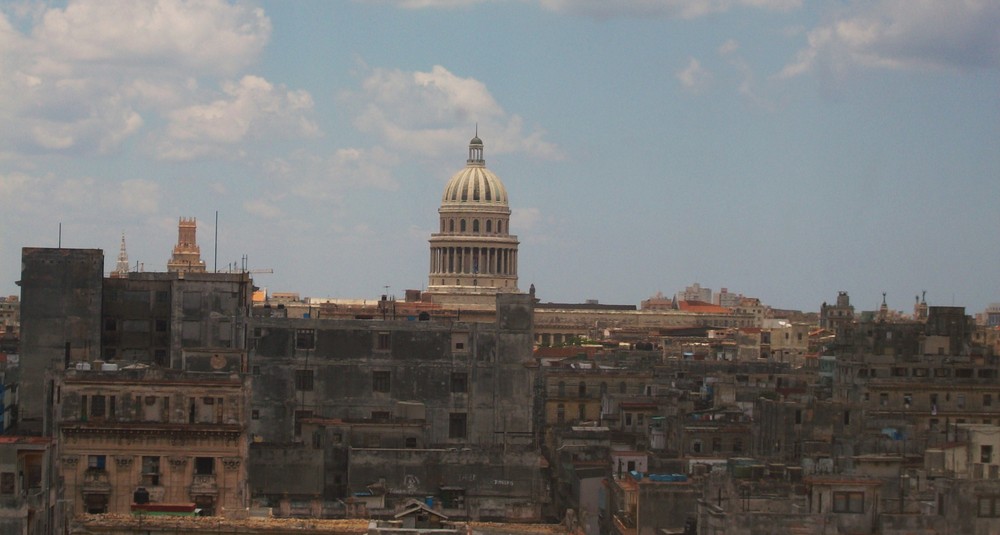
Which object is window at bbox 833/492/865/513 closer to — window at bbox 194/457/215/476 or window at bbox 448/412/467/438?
window at bbox 194/457/215/476

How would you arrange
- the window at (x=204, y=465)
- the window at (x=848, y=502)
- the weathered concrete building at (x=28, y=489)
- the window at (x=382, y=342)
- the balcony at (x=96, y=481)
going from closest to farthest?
the weathered concrete building at (x=28, y=489)
the window at (x=848, y=502)
the balcony at (x=96, y=481)
the window at (x=204, y=465)
the window at (x=382, y=342)

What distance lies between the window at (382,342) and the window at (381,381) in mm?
1044

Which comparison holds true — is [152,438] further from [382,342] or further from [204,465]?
[382,342]

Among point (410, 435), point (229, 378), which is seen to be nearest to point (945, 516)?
point (229, 378)


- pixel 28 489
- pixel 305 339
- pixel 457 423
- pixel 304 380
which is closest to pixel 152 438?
pixel 28 489

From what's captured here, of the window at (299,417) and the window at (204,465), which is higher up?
the window at (299,417)

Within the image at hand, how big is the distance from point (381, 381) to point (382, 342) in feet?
5.58

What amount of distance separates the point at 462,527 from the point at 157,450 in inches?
537

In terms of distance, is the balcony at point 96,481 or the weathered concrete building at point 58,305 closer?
the balcony at point 96,481

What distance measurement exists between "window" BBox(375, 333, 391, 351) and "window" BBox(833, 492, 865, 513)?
143 ft

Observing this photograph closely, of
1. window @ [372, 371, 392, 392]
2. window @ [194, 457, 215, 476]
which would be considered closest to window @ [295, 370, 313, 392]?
window @ [372, 371, 392, 392]

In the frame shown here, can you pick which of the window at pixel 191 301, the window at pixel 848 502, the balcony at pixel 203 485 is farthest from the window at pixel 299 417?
the window at pixel 848 502

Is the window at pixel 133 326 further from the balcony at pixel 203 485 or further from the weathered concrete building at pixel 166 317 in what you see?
the balcony at pixel 203 485

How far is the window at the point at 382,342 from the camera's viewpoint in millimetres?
104625
